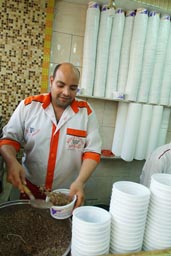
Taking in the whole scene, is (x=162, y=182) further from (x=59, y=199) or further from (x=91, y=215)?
(x=59, y=199)

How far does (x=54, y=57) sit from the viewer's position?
7.23ft

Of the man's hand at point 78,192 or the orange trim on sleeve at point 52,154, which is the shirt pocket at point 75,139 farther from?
the man's hand at point 78,192

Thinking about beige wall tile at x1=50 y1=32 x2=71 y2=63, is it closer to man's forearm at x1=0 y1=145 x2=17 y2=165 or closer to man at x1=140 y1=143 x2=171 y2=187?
man's forearm at x1=0 y1=145 x2=17 y2=165

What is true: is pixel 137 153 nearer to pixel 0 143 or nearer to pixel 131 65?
pixel 131 65

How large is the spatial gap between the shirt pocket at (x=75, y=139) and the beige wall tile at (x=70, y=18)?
113cm

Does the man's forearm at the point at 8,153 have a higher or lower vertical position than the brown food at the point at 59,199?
higher

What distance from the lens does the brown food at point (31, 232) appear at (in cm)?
82

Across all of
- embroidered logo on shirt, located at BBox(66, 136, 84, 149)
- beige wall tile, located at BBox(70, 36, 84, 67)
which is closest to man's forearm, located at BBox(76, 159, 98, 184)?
embroidered logo on shirt, located at BBox(66, 136, 84, 149)

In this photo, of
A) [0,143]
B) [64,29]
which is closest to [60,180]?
[0,143]

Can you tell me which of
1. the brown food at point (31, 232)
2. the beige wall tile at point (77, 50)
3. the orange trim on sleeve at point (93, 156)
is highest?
the beige wall tile at point (77, 50)

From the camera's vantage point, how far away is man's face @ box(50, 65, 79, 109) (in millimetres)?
1545

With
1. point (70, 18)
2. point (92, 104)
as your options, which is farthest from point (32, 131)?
point (70, 18)

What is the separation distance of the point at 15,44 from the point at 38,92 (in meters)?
0.49

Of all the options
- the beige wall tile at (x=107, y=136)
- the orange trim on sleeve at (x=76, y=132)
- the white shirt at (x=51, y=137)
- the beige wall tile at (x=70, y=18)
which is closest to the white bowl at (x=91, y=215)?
the white shirt at (x=51, y=137)
